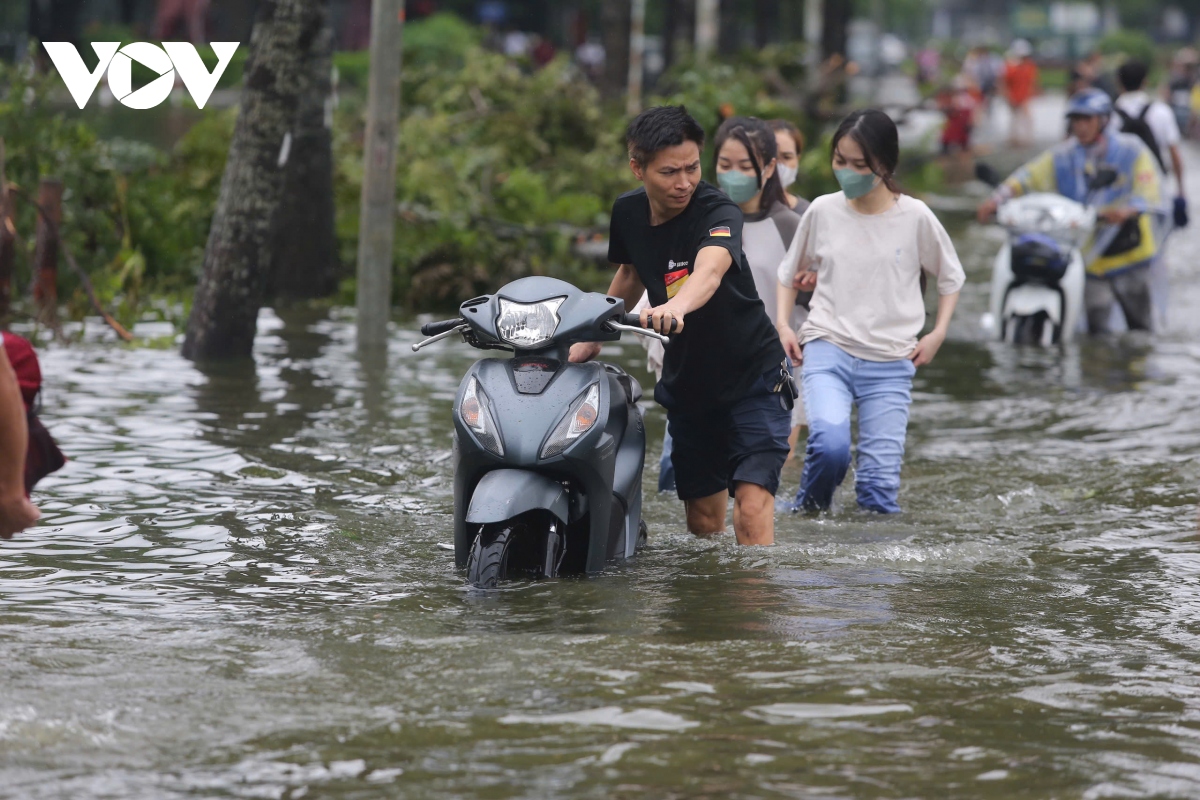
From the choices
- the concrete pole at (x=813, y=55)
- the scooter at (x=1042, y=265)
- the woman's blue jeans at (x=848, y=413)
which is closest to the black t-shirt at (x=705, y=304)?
the woman's blue jeans at (x=848, y=413)

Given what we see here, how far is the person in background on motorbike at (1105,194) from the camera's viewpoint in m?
12.6

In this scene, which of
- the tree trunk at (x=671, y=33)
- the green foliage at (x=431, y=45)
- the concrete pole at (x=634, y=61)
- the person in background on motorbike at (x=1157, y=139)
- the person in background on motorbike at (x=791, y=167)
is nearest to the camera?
the person in background on motorbike at (x=791, y=167)

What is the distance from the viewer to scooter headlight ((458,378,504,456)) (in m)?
5.75

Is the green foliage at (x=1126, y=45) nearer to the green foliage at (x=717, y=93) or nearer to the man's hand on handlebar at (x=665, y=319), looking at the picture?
the green foliage at (x=717, y=93)

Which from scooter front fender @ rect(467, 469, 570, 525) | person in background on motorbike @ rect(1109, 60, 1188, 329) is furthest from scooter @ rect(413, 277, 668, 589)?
person in background on motorbike @ rect(1109, 60, 1188, 329)

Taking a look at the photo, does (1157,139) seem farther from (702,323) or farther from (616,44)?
(616,44)

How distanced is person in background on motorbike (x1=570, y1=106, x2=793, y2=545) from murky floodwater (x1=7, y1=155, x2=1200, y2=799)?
1.24 feet

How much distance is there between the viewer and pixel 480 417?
5809mm

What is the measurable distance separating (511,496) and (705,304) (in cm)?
99

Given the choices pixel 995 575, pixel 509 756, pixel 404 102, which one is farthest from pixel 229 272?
pixel 404 102

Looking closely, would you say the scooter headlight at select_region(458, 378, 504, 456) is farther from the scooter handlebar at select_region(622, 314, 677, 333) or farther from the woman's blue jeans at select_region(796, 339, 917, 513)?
the woman's blue jeans at select_region(796, 339, 917, 513)

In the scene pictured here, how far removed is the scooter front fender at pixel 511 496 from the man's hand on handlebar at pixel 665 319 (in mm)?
638

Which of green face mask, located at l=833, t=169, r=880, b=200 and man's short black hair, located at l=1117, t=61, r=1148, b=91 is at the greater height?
man's short black hair, located at l=1117, t=61, r=1148, b=91

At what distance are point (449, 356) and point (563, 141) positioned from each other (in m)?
7.35
